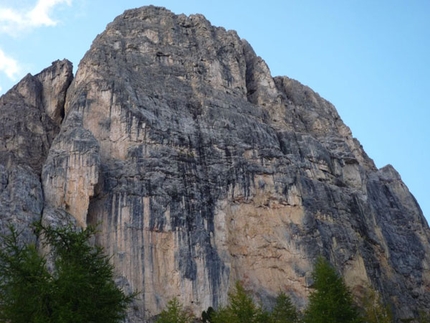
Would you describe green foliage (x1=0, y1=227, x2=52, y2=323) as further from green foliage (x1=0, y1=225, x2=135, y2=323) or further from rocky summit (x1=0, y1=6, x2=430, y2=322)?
rocky summit (x1=0, y1=6, x2=430, y2=322)

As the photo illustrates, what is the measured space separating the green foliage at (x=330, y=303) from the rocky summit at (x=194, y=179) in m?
17.0

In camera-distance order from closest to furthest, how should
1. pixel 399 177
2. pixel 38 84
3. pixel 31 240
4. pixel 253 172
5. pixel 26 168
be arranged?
pixel 31 240 → pixel 26 168 → pixel 253 172 → pixel 38 84 → pixel 399 177

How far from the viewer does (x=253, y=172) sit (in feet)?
187

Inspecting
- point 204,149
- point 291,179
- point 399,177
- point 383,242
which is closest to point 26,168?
point 204,149

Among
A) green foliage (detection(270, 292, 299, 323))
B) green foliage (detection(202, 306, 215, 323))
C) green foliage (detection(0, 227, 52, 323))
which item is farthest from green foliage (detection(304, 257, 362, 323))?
green foliage (detection(0, 227, 52, 323))

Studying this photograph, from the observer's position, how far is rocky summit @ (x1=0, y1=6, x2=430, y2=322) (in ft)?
161

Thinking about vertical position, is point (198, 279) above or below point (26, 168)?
below

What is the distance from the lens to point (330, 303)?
30891 millimetres

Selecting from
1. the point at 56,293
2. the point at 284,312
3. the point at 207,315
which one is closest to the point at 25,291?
the point at 56,293

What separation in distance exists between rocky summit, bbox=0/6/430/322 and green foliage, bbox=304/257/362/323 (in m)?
17.0

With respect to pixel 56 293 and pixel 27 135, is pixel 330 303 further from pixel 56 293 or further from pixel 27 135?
pixel 27 135

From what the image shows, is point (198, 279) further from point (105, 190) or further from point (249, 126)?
point (249, 126)

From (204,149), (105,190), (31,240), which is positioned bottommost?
(31,240)

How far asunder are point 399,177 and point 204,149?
33054mm
